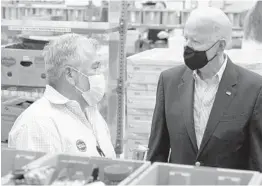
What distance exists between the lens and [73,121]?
118 inches

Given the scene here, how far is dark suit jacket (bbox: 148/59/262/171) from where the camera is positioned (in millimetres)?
2984

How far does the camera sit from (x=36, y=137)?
2.79 m

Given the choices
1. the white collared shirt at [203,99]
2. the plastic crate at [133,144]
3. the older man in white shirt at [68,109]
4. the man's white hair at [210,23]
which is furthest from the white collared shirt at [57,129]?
the plastic crate at [133,144]

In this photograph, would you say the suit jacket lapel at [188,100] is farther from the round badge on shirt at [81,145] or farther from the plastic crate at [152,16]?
the plastic crate at [152,16]

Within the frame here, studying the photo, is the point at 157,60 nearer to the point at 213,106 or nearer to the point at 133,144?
the point at 133,144

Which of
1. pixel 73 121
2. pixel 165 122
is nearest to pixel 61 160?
pixel 73 121

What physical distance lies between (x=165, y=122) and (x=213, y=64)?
0.47 m

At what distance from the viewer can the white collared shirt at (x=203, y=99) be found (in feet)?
10.1

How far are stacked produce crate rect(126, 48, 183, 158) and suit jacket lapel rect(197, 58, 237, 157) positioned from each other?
1.08 metres

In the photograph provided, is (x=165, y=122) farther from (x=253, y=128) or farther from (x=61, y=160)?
(x=61, y=160)

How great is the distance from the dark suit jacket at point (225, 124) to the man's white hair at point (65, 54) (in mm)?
587

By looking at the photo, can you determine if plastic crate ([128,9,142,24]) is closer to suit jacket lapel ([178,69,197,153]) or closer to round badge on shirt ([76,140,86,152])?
suit jacket lapel ([178,69,197,153])

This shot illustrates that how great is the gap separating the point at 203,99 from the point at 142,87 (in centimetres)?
123

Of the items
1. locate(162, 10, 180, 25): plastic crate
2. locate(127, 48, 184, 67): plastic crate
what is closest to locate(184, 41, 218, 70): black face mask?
locate(127, 48, 184, 67): plastic crate
